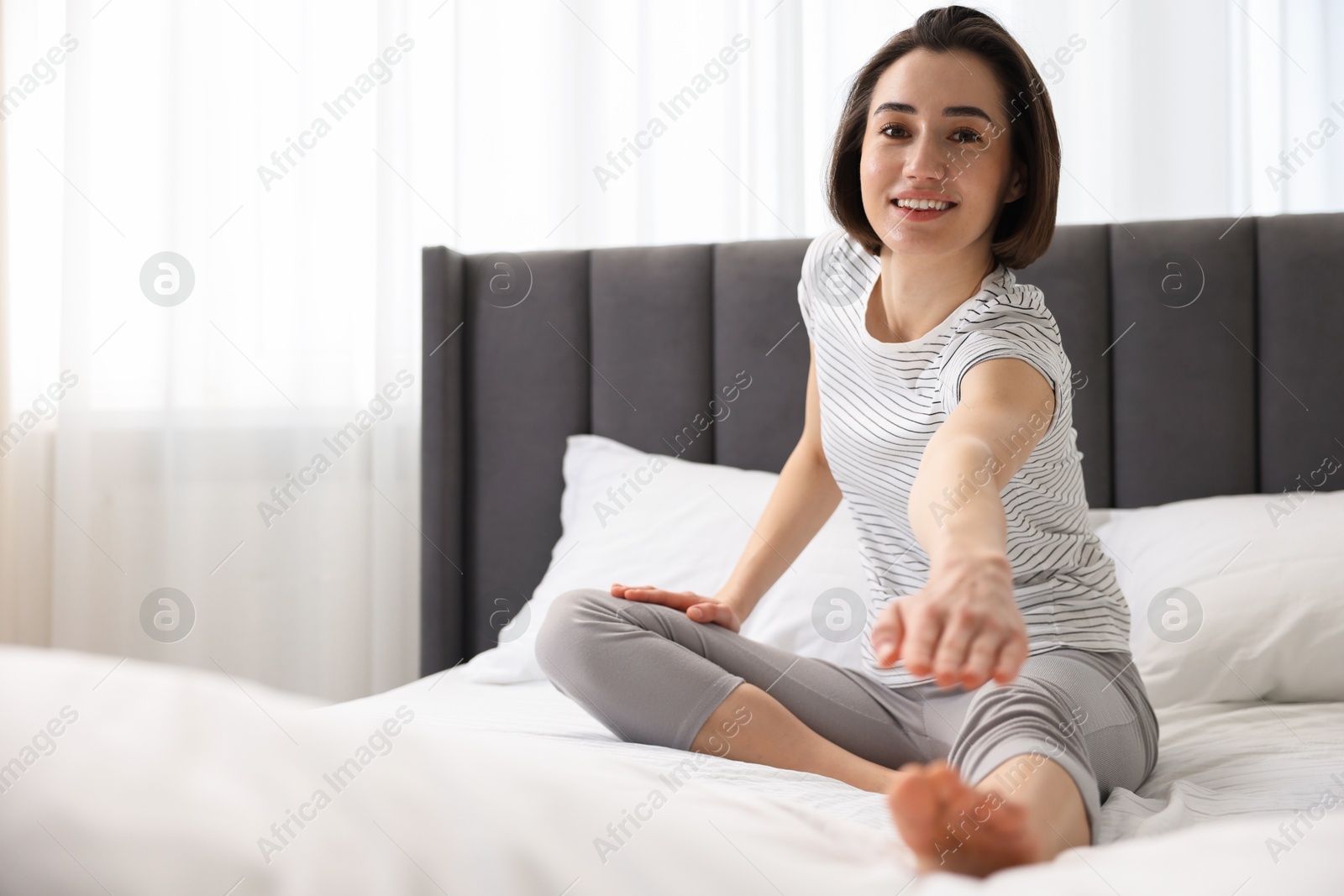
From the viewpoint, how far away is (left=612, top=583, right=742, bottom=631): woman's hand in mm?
1041

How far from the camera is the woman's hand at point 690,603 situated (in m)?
1.04

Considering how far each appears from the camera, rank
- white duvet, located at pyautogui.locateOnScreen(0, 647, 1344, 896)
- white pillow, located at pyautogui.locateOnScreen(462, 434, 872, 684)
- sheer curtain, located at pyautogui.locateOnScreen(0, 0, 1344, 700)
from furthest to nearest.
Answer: sheer curtain, located at pyautogui.locateOnScreen(0, 0, 1344, 700) → white pillow, located at pyautogui.locateOnScreen(462, 434, 872, 684) → white duvet, located at pyautogui.locateOnScreen(0, 647, 1344, 896)

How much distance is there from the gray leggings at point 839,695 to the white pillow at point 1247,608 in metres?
0.32

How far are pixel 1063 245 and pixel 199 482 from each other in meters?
1.72

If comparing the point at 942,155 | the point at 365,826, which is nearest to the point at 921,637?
the point at 365,826

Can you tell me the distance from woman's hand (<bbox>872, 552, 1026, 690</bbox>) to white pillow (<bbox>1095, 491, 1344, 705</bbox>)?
2.82ft

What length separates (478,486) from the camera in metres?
1.84

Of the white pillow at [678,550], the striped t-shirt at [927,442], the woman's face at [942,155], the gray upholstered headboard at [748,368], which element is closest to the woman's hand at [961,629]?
the striped t-shirt at [927,442]

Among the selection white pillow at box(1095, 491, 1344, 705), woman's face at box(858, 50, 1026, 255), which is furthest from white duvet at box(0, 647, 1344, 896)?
white pillow at box(1095, 491, 1344, 705)

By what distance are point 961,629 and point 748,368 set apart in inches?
49.7

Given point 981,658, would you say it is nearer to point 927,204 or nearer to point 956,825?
point 956,825

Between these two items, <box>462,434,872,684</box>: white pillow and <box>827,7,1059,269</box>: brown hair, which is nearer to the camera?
<box>827,7,1059,269</box>: brown hair

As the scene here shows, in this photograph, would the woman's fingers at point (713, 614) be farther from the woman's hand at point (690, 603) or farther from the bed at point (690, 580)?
the bed at point (690, 580)

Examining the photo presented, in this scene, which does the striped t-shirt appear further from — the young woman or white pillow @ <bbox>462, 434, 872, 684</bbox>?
white pillow @ <bbox>462, 434, 872, 684</bbox>
